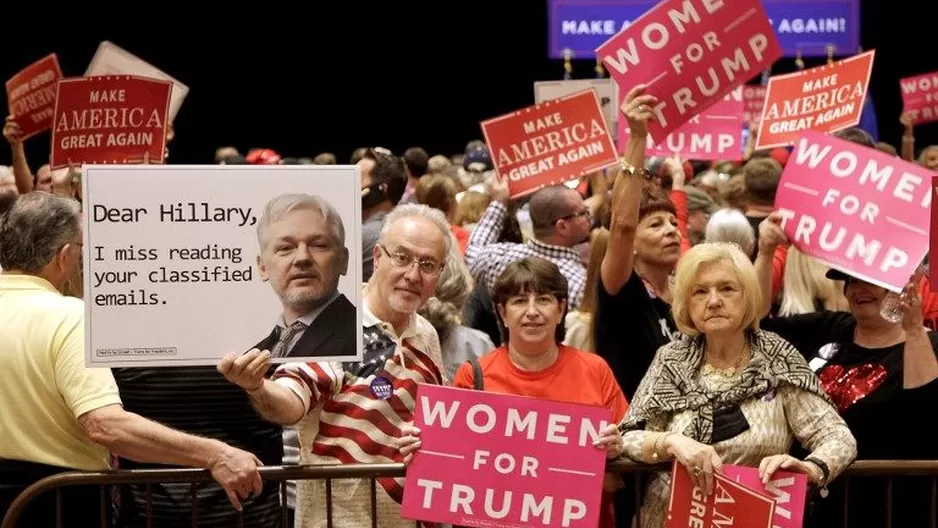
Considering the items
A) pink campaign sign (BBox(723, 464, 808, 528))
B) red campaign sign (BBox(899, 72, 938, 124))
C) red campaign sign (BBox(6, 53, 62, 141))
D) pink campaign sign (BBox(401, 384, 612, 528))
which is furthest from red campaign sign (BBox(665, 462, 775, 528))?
red campaign sign (BBox(899, 72, 938, 124))

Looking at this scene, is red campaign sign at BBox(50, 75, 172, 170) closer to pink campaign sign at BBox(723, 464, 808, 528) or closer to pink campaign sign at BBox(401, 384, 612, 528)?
pink campaign sign at BBox(401, 384, 612, 528)

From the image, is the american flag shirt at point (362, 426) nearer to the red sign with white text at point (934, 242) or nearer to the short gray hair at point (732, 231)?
the red sign with white text at point (934, 242)

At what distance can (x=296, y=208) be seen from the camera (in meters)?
3.73

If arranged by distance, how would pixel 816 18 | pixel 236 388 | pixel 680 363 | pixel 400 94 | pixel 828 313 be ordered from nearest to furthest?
pixel 680 363
pixel 236 388
pixel 828 313
pixel 816 18
pixel 400 94

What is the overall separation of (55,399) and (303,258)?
2.81 feet

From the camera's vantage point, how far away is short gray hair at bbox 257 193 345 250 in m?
3.73

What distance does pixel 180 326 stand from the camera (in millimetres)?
3736

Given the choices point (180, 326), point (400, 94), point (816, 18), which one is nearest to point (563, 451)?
point (180, 326)

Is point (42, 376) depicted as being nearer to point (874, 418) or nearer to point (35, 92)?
point (874, 418)

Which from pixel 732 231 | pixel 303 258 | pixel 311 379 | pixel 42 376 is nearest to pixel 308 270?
pixel 303 258

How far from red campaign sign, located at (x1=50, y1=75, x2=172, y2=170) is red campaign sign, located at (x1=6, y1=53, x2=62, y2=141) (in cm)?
134

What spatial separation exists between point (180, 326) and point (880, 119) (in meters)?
15.9

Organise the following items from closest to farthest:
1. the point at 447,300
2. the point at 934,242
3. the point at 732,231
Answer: the point at 934,242, the point at 447,300, the point at 732,231

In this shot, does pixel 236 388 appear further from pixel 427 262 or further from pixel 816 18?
pixel 816 18
